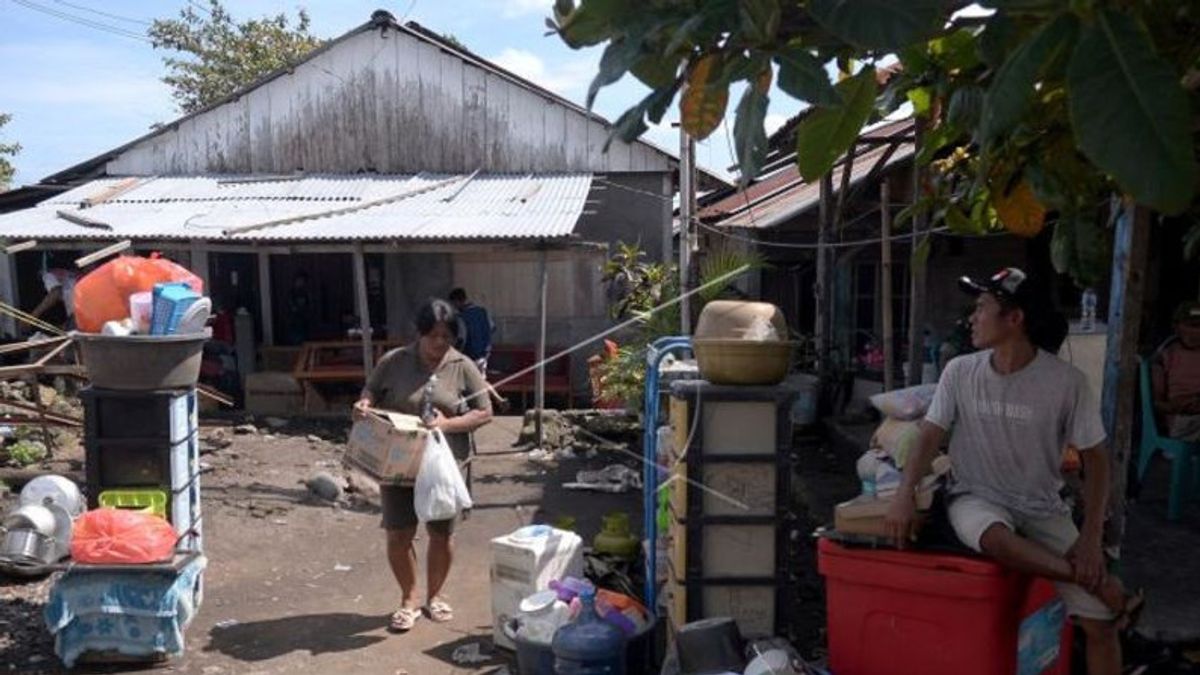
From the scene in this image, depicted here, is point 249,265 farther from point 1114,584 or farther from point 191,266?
point 1114,584

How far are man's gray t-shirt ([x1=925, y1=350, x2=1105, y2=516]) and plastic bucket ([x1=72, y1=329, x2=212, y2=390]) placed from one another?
3.70 meters

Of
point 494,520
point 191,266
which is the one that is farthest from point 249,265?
point 494,520

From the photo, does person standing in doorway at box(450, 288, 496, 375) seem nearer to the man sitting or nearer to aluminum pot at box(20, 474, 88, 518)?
aluminum pot at box(20, 474, 88, 518)

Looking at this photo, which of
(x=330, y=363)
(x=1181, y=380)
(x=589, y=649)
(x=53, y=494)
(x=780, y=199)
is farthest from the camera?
(x=330, y=363)

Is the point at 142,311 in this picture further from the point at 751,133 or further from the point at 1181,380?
the point at 1181,380

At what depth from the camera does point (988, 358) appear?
3229 mm

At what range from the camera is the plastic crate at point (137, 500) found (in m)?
4.82

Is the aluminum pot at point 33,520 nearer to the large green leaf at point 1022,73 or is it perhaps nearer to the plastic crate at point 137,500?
the plastic crate at point 137,500

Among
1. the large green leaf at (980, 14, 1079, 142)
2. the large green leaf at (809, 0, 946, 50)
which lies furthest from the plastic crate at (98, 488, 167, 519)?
the large green leaf at (980, 14, 1079, 142)

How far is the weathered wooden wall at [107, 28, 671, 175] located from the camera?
13812 millimetres

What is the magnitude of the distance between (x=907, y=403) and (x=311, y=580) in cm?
375

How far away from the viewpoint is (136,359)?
15.6 ft

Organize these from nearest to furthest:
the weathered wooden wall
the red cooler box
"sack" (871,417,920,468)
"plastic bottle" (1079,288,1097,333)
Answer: the red cooler box
"sack" (871,417,920,468)
"plastic bottle" (1079,288,1097,333)
the weathered wooden wall

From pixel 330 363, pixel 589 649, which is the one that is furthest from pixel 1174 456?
pixel 330 363
